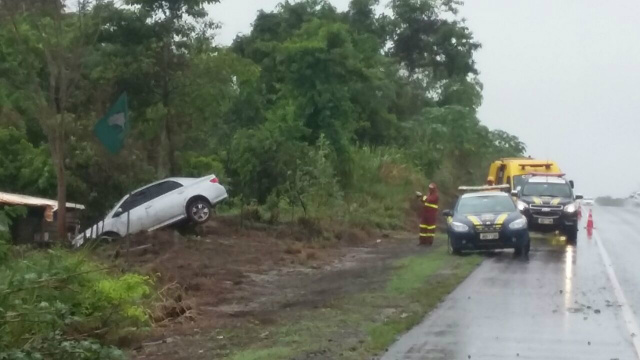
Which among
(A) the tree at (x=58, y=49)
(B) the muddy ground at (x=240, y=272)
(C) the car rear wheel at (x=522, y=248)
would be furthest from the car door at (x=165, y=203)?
(C) the car rear wheel at (x=522, y=248)

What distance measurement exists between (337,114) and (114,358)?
30.8 metres

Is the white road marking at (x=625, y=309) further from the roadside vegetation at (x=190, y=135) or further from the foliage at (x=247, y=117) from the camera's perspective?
the foliage at (x=247, y=117)

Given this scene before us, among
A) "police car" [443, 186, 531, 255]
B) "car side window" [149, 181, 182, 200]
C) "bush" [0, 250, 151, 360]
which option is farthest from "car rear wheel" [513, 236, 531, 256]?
"bush" [0, 250, 151, 360]

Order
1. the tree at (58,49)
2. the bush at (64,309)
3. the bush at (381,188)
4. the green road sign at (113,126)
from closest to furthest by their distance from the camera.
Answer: the bush at (64,309), the green road sign at (113,126), the tree at (58,49), the bush at (381,188)

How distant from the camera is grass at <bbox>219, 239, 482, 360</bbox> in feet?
40.3

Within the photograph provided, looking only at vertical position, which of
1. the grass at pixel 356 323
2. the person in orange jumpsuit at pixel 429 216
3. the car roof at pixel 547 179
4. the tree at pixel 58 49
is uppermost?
the tree at pixel 58 49

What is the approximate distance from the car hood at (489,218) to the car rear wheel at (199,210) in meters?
6.67

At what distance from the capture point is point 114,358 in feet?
34.5

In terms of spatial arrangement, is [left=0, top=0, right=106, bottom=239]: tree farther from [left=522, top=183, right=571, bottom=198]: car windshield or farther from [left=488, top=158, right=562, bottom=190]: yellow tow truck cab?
[left=488, top=158, right=562, bottom=190]: yellow tow truck cab

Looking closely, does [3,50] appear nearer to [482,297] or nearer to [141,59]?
[141,59]

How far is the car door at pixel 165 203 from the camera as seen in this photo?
94.5ft

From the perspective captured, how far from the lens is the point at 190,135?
34.9 metres

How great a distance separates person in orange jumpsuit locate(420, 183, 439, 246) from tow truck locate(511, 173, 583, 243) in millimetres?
2501

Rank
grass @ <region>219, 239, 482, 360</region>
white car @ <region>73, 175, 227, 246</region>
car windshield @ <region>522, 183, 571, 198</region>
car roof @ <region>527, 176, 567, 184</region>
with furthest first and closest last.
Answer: car roof @ <region>527, 176, 567, 184</region>, car windshield @ <region>522, 183, 571, 198</region>, white car @ <region>73, 175, 227, 246</region>, grass @ <region>219, 239, 482, 360</region>
